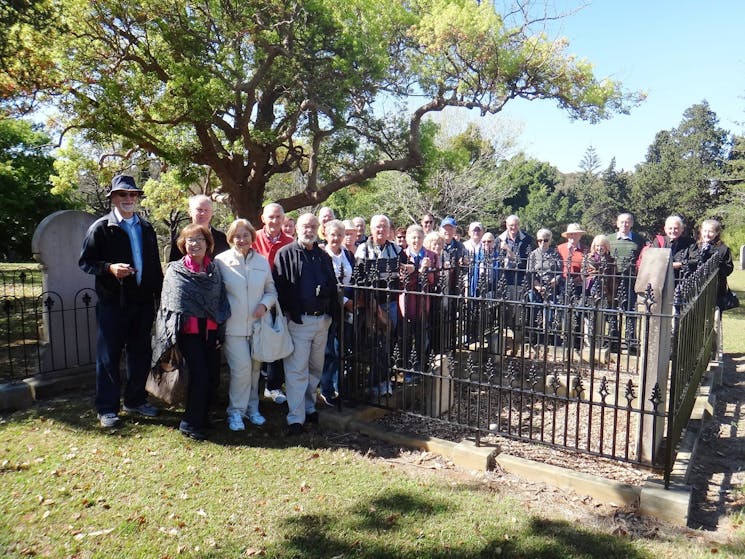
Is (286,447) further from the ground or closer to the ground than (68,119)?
closer to the ground

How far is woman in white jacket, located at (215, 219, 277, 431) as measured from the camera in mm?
4570

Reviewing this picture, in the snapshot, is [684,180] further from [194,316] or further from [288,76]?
[194,316]

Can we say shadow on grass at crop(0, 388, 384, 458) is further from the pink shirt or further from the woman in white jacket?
the pink shirt

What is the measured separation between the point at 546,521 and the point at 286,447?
2.12 m

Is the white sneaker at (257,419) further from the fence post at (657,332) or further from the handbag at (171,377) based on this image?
the fence post at (657,332)

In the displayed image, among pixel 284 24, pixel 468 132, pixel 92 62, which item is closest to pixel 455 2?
pixel 284 24

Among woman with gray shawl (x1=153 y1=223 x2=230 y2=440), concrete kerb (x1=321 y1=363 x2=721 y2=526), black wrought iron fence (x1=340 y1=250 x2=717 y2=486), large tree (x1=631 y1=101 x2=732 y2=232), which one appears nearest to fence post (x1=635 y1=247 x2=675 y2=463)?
black wrought iron fence (x1=340 y1=250 x2=717 y2=486)

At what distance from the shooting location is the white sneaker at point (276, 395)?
5.49 m

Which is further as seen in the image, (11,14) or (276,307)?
(11,14)

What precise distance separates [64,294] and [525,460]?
5.28 meters

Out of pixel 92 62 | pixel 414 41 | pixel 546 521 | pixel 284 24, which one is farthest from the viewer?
pixel 414 41

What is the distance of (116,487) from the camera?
3.74 metres

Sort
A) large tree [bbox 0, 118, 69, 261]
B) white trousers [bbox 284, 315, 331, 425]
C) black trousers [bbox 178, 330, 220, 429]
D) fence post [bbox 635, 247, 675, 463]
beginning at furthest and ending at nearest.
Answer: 1. large tree [bbox 0, 118, 69, 261]
2. white trousers [bbox 284, 315, 331, 425]
3. black trousers [bbox 178, 330, 220, 429]
4. fence post [bbox 635, 247, 675, 463]

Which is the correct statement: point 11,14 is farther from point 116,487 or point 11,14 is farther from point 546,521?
point 546,521
